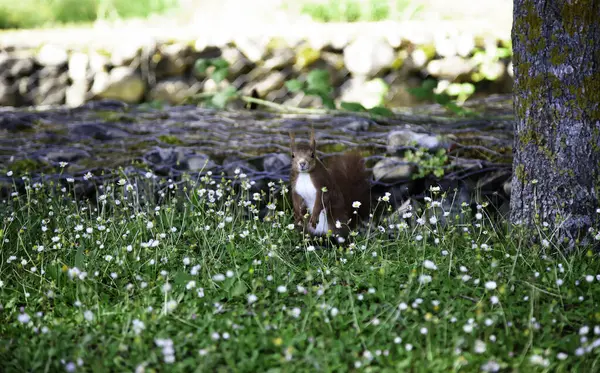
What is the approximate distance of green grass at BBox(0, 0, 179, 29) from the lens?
8.75 meters

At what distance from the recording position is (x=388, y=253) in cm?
337

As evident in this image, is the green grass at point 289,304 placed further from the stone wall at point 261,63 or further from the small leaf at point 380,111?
the stone wall at point 261,63

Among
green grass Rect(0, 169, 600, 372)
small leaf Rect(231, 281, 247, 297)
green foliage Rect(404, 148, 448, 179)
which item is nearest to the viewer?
green grass Rect(0, 169, 600, 372)

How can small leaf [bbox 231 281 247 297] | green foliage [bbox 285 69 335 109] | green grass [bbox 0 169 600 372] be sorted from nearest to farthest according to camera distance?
1. green grass [bbox 0 169 600 372]
2. small leaf [bbox 231 281 247 297]
3. green foliage [bbox 285 69 335 109]

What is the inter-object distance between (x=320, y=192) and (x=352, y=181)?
0.34m

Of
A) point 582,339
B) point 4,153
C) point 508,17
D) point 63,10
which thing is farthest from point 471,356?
point 63,10

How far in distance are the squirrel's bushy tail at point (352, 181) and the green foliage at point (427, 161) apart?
0.65 m

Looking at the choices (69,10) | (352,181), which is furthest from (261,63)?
(352,181)

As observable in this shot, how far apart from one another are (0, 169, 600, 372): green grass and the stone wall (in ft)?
12.6

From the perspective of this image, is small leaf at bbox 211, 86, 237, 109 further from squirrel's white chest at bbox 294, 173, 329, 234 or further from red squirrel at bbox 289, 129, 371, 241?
squirrel's white chest at bbox 294, 173, 329, 234

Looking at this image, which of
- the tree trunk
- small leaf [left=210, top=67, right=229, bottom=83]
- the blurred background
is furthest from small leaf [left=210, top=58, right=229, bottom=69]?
the tree trunk

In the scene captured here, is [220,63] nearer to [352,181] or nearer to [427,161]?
[427,161]

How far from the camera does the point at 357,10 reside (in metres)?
8.52

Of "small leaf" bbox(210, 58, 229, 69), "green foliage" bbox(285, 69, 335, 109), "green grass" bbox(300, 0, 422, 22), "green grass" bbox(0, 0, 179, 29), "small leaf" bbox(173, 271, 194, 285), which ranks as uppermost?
"green grass" bbox(0, 0, 179, 29)
